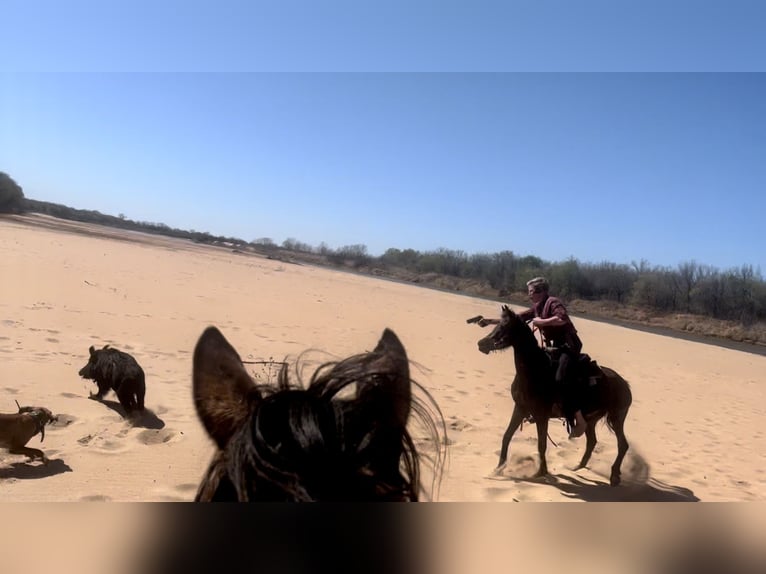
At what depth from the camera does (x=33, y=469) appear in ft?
13.8

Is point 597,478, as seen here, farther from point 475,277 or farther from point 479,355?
point 475,277

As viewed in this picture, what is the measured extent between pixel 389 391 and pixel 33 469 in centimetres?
425

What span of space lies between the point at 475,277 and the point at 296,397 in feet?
138

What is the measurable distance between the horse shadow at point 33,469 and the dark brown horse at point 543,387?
3937mm

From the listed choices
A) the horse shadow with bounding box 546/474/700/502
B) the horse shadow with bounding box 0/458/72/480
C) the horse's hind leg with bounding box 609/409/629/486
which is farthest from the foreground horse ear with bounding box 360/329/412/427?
the horse's hind leg with bounding box 609/409/629/486

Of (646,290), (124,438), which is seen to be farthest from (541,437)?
(646,290)

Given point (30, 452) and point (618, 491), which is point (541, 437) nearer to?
point (618, 491)

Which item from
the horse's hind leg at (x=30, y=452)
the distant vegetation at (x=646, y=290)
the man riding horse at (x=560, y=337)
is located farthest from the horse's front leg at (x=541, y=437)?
the distant vegetation at (x=646, y=290)

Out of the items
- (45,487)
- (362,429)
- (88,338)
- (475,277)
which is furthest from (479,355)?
(475,277)

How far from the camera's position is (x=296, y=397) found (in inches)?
52.2

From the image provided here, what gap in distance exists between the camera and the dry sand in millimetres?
4629

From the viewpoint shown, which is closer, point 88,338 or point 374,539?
point 374,539

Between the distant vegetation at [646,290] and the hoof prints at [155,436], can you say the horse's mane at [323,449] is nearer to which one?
the hoof prints at [155,436]

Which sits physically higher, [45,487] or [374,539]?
[374,539]
